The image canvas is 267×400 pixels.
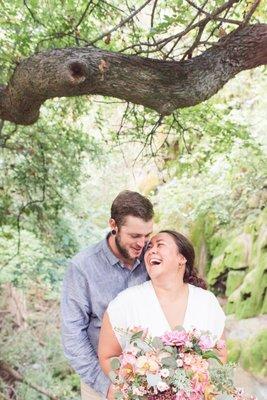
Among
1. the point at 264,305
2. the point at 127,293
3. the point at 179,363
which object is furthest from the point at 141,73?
the point at 264,305

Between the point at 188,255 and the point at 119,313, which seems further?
the point at 188,255

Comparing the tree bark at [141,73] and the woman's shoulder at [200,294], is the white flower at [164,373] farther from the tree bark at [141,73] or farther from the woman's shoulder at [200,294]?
the tree bark at [141,73]

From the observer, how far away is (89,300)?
246 centimetres

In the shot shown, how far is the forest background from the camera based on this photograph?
13.7 ft

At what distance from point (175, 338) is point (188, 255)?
504 millimetres

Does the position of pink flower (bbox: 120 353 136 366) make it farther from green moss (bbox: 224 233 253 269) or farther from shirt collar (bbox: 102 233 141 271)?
green moss (bbox: 224 233 253 269)

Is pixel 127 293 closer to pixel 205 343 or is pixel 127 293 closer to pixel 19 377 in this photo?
pixel 205 343

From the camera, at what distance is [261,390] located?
645 centimetres

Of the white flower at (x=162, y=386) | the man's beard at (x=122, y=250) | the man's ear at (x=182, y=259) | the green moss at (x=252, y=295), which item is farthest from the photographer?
the green moss at (x=252, y=295)

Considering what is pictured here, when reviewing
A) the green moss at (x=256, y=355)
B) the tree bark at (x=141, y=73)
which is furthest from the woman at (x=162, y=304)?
the green moss at (x=256, y=355)

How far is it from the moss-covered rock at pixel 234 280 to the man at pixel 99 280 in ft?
23.1

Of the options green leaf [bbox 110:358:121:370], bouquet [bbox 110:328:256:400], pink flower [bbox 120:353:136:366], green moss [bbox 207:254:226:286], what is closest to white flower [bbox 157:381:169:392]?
bouquet [bbox 110:328:256:400]

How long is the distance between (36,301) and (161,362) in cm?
792

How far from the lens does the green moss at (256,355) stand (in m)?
6.89
